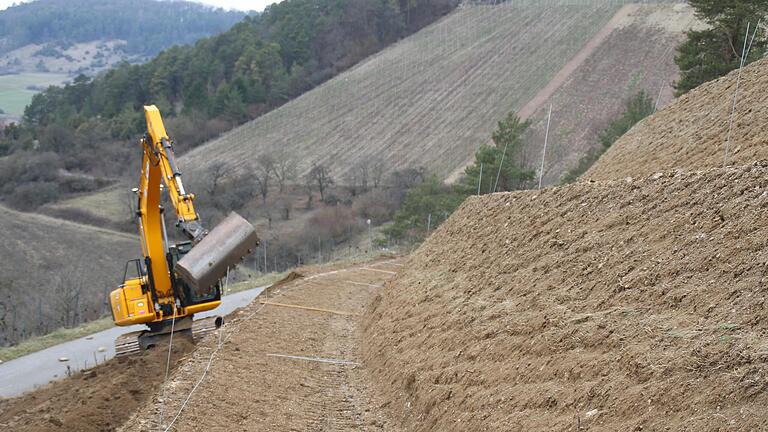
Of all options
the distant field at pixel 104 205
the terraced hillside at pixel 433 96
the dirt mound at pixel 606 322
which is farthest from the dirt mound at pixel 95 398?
the distant field at pixel 104 205

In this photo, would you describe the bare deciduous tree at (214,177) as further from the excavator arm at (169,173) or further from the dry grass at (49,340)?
the excavator arm at (169,173)

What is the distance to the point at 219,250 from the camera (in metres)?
13.4

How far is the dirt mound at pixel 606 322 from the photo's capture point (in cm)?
642

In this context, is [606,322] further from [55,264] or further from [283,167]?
[283,167]

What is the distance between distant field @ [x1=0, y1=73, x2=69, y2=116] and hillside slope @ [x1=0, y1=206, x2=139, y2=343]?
Answer: 98.9 metres

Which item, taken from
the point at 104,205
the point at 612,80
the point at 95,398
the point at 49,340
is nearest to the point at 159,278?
the point at 95,398

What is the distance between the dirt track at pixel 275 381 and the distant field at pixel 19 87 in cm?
13522

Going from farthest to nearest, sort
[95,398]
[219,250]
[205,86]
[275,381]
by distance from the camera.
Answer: [205,86], [219,250], [95,398], [275,381]

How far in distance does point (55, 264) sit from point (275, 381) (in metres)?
34.7

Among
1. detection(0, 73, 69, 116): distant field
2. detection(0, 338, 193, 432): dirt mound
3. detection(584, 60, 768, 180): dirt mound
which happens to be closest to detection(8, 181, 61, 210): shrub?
detection(0, 338, 193, 432): dirt mound

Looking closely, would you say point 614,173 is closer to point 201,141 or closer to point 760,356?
point 760,356

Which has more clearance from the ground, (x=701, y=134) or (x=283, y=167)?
(x=701, y=134)

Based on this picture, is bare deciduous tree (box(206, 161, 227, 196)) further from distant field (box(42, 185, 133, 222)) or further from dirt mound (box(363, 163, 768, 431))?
dirt mound (box(363, 163, 768, 431))

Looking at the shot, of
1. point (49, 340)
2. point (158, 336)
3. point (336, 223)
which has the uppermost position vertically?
point (158, 336)
